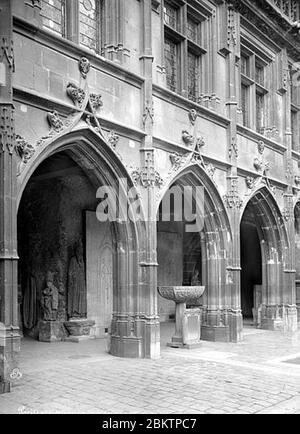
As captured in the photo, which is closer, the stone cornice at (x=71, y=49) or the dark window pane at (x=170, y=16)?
the stone cornice at (x=71, y=49)

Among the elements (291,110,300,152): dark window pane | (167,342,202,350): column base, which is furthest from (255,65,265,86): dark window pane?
(167,342,202,350): column base

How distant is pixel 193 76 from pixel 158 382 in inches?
302

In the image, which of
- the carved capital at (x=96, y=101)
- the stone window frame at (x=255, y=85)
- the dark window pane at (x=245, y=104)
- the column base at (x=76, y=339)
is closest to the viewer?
the carved capital at (x=96, y=101)

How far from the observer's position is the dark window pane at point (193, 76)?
13.0 meters

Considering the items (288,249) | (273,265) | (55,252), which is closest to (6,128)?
(55,252)

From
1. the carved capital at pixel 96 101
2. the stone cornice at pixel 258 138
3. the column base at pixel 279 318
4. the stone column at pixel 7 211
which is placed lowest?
the column base at pixel 279 318

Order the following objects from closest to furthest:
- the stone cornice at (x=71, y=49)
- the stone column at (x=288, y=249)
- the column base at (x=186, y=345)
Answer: the stone cornice at (x=71, y=49), the column base at (x=186, y=345), the stone column at (x=288, y=249)

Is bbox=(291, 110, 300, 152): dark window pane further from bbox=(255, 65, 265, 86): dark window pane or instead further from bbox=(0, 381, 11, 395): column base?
bbox=(0, 381, 11, 395): column base

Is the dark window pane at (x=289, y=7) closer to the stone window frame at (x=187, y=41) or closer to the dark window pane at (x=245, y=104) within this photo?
the dark window pane at (x=245, y=104)

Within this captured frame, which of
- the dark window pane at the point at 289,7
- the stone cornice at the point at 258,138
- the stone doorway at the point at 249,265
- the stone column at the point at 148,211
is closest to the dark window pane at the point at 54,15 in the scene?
the stone column at the point at 148,211

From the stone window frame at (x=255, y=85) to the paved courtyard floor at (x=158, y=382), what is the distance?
258 inches

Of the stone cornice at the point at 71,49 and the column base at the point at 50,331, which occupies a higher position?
the stone cornice at the point at 71,49

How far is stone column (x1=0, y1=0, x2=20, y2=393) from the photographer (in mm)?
7289

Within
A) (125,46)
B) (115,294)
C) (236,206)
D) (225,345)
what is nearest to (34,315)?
(115,294)
